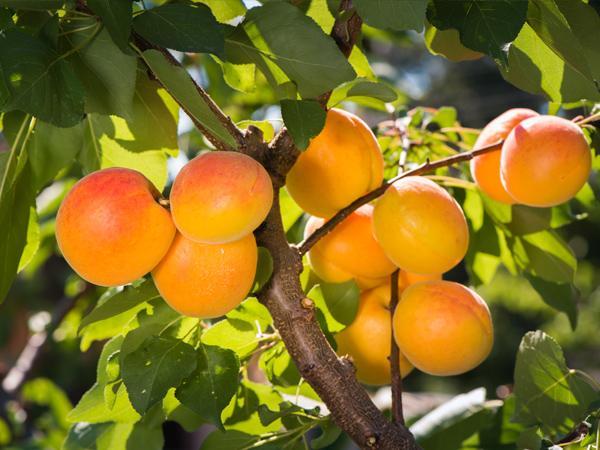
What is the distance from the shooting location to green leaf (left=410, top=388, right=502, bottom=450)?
0.77 meters

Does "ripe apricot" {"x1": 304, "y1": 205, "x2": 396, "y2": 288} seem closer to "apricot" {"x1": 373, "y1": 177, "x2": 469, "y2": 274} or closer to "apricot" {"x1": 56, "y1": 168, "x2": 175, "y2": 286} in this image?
"apricot" {"x1": 373, "y1": 177, "x2": 469, "y2": 274}

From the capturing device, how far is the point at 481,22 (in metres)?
0.47

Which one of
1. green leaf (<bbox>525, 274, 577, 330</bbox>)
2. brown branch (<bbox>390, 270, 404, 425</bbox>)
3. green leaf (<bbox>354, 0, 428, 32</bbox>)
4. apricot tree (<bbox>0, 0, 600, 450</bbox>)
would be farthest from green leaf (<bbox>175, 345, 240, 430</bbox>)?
green leaf (<bbox>525, 274, 577, 330</bbox>)

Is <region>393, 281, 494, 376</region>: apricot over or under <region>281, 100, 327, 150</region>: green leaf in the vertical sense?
under

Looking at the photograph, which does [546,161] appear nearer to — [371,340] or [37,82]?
[371,340]

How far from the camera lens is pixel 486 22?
0.46m

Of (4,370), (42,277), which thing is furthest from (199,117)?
(42,277)

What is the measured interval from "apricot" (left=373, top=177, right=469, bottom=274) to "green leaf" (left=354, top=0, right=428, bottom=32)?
0.56ft

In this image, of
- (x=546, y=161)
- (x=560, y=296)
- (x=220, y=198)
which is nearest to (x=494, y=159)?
(x=546, y=161)

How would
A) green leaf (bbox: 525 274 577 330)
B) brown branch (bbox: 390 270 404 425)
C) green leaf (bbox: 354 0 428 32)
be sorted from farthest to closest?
green leaf (bbox: 525 274 577 330), brown branch (bbox: 390 270 404 425), green leaf (bbox: 354 0 428 32)

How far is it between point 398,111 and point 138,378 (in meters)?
0.45

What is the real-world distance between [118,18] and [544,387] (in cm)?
45

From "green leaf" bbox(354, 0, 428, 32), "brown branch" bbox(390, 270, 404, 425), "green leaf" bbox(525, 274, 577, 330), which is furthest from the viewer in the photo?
"green leaf" bbox(525, 274, 577, 330)

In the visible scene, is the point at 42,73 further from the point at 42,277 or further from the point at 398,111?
the point at 42,277
